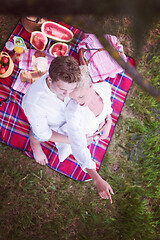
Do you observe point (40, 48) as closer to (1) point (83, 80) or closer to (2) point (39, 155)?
(2) point (39, 155)

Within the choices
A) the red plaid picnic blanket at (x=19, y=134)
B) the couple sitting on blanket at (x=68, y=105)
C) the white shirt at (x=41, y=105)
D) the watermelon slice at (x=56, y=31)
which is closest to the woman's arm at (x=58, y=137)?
the couple sitting on blanket at (x=68, y=105)

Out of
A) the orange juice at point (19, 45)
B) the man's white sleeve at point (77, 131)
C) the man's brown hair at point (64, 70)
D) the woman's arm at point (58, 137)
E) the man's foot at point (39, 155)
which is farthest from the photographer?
the orange juice at point (19, 45)

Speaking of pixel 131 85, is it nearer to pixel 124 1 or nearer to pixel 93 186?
pixel 93 186

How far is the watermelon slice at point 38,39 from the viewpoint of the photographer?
9.93 ft

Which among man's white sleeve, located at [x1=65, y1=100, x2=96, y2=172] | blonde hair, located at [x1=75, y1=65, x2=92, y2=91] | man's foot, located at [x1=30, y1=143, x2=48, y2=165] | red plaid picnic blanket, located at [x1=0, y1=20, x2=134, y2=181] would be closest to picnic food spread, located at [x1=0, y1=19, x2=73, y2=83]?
red plaid picnic blanket, located at [x1=0, y1=20, x2=134, y2=181]

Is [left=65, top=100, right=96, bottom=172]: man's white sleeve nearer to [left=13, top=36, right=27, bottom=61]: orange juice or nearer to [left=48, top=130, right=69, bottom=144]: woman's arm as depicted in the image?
[left=48, top=130, right=69, bottom=144]: woman's arm

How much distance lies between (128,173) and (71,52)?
193 centimetres

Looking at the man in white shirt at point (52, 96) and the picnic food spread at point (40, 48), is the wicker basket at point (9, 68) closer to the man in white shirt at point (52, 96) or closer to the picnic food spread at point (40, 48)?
the picnic food spread at point (40, 48)

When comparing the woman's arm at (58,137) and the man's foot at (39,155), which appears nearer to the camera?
the woman's arm at (58,137)

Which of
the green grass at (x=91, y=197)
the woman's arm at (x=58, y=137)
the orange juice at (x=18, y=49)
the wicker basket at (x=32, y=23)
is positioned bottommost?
the green grass at (x=91, y=197)

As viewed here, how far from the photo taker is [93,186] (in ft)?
10.5

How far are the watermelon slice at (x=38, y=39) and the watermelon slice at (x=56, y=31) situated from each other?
2.2 inches

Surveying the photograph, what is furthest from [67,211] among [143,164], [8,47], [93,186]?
[8,47]

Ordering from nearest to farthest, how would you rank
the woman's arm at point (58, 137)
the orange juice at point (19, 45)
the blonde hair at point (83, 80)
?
the blonde hair at point (83, 80) → the woman's arm at point (58, 137) → the orange juice at point (19, 45)
